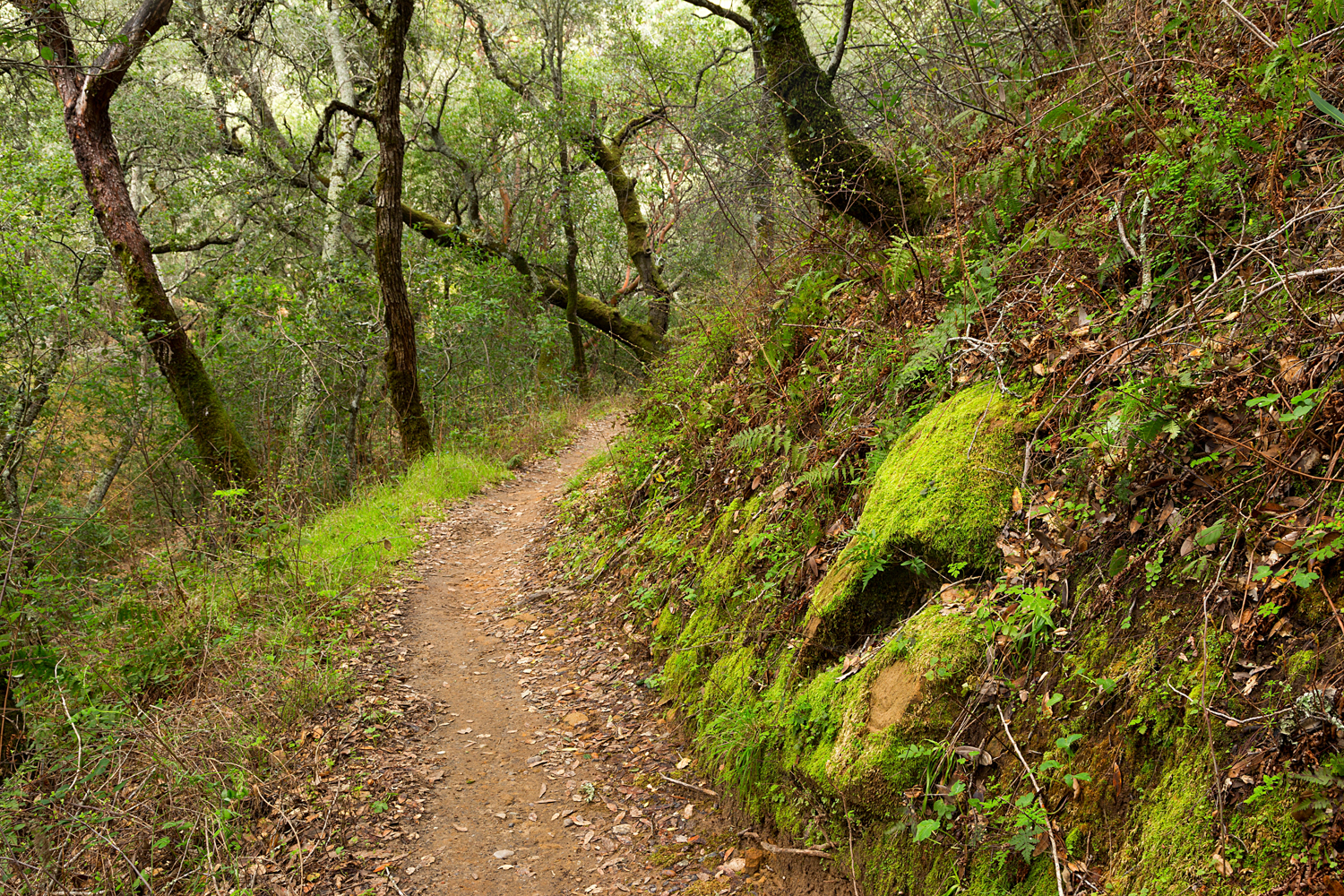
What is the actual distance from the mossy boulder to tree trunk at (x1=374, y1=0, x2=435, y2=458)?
9.05 m

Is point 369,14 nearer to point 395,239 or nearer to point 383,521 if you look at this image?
point 395,239

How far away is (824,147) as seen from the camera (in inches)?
220

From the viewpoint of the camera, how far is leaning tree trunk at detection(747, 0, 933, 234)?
18.7 feet

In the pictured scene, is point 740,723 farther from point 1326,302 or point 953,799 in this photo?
point 1326,302

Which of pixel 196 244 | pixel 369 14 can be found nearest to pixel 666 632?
pixel 369 14

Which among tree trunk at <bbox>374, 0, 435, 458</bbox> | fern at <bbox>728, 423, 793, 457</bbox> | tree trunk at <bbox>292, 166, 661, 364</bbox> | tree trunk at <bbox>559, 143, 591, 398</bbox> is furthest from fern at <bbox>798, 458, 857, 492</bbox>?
tree trunk at <bbox>559, 143, 591, 398</bbox>

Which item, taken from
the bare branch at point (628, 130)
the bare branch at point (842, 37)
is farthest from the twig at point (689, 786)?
the bare branch at point (628, 130)

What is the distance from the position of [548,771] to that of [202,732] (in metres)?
2.05

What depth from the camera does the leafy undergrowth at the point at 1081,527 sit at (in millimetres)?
2080

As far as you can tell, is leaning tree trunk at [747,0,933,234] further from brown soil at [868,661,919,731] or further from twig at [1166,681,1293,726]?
twig at [1166,681,1293,726]

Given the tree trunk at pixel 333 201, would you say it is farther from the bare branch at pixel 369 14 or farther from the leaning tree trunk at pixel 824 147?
the leaning tree trunk at pixel 824 147

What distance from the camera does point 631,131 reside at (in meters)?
15.9

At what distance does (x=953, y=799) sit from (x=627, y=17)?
16096mm

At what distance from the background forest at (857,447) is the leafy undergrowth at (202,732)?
1.4 inches
